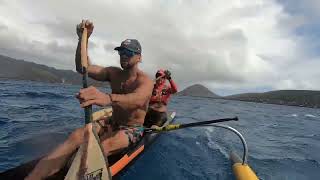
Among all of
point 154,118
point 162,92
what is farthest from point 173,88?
point 154,118

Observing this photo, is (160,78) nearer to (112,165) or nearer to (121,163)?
(121,163)

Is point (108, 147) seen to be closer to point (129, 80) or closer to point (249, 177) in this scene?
point (129, 80)

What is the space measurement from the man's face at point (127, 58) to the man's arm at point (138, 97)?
1.32 feet

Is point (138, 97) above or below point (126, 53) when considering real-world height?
below

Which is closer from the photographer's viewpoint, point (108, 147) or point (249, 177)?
point (108, 147)

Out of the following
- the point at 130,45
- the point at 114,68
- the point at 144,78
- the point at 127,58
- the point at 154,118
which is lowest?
the point at 154,118

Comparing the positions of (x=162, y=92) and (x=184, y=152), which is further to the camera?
(x=162, y=92)

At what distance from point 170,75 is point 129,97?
306 inches

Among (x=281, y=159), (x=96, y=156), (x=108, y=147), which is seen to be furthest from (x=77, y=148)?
(x=281, y=159)

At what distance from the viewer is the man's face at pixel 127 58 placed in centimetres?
703

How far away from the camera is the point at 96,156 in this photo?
605cm

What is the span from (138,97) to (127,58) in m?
0.84

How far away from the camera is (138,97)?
6.96m

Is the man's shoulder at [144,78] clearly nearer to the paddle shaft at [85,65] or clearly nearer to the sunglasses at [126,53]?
the sunglasses at [126,53]
